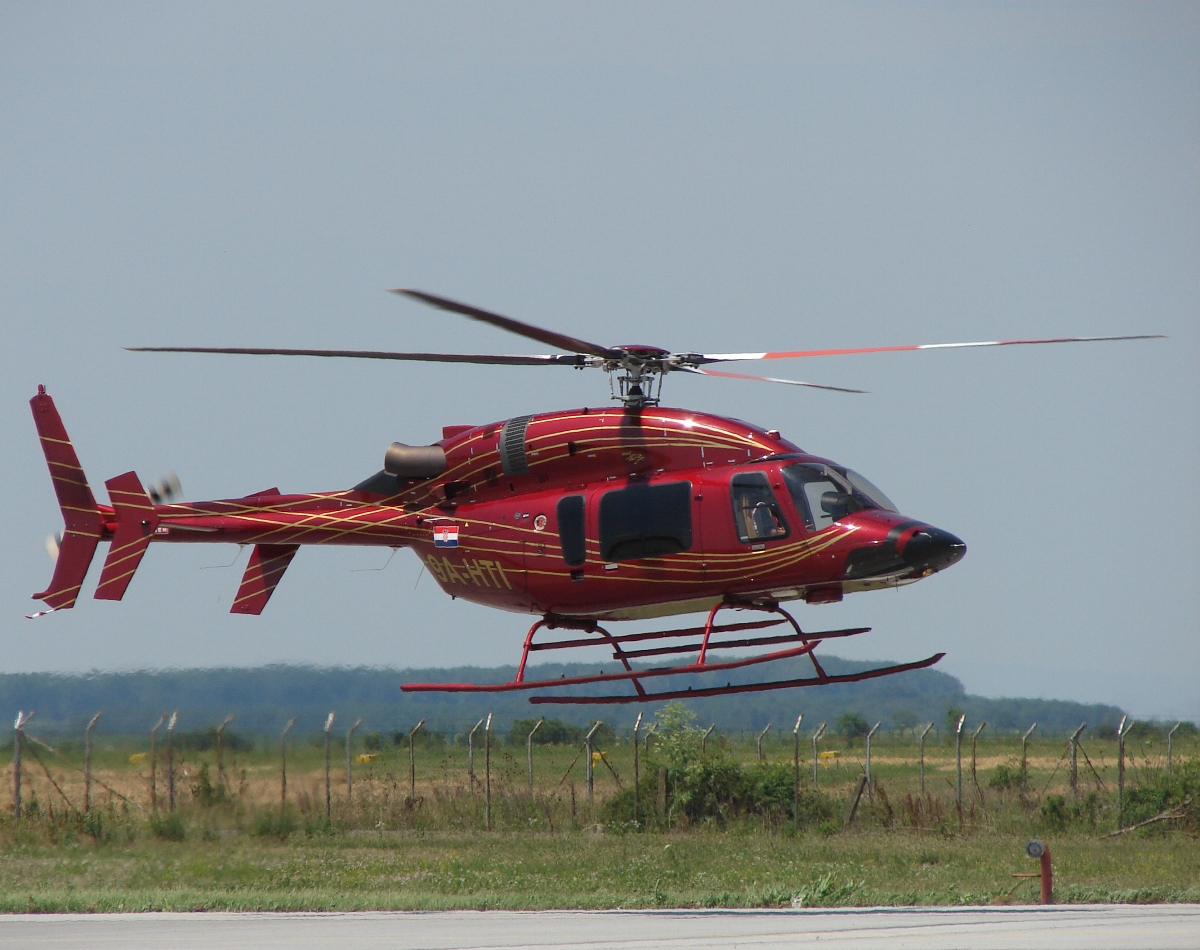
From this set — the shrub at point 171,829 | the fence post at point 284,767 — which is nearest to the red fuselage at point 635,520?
the shrub at point 171,829

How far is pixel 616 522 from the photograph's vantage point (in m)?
17.8

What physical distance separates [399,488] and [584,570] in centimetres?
334

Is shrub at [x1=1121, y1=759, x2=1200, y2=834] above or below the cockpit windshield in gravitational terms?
below

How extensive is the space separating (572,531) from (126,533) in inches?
281

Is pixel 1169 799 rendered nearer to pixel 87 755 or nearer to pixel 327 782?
pixel 327 782

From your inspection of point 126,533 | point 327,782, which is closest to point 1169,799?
point 327,782

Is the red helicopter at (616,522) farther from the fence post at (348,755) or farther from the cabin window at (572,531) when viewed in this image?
the fence post at (348,755)

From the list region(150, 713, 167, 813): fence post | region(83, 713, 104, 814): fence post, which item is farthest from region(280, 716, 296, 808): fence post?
region(83, 713, 104, 814): fence post

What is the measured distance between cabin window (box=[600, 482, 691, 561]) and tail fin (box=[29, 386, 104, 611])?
8551 mm

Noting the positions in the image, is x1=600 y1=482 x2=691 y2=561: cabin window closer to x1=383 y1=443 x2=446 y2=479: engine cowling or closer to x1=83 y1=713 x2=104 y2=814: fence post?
x1=383 y1=443 x2=446 y2=479: engine cowling

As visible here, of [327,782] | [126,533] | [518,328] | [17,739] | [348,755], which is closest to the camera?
[518,328]

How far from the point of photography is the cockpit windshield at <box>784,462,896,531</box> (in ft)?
55.5

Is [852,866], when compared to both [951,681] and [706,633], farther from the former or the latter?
[951,681]

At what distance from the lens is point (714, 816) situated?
94.1ft
